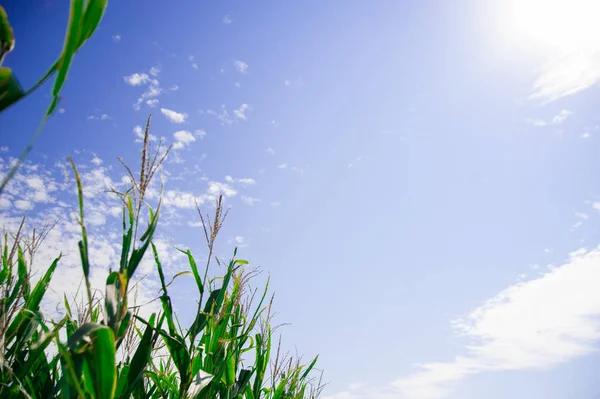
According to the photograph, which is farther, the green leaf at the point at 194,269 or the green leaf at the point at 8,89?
the green leaf at the point at 194,269

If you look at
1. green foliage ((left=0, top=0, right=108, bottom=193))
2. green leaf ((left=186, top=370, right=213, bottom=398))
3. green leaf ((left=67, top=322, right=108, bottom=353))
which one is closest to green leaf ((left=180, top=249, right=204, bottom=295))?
green leaf ((left=186, top=370, right=213, bottom=398))

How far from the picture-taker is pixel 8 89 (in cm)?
56

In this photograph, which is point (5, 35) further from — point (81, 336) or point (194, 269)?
point (194, 269)

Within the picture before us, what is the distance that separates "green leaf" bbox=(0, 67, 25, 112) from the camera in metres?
0.55

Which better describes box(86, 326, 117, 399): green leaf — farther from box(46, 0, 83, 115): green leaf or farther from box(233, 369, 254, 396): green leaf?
box(233, 369, 254, 396): green leaf

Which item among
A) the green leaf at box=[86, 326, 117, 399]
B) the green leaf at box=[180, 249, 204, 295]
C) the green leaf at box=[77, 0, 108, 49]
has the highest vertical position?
the green leaf at box=[180, 249, 204, 295]

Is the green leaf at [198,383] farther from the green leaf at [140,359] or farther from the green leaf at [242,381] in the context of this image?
the green leaf at [242,381]

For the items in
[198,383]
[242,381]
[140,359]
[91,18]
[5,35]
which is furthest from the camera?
[242,381]

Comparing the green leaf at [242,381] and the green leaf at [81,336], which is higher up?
the green leaf at [242,381]

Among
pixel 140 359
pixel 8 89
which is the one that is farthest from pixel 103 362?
pixel 8 89

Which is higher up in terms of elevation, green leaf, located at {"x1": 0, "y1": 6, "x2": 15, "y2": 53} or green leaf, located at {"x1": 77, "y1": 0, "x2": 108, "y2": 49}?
green leaf, located at {"x1": 77, "y1": 0, "x2": 108, "y2": 49}

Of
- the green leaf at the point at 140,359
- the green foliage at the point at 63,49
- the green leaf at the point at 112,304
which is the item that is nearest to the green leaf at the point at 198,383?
the green leaf at the point at 140,359

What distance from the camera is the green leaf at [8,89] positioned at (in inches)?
21.6

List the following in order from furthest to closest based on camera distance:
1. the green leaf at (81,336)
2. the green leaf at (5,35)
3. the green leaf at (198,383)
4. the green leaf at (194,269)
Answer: the green leaf at (194,269)
the green leaf at (198,383)
the green leaf at (81,336)
the green leaf at (5,35)
